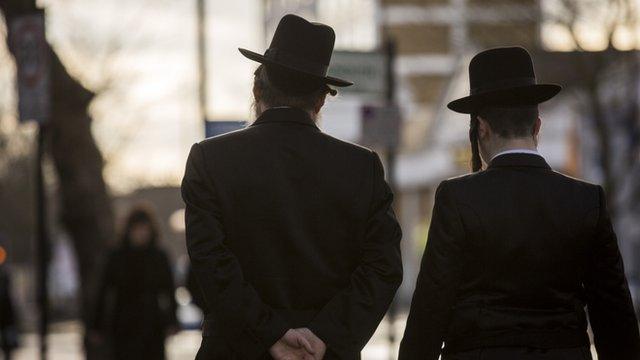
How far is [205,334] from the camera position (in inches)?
218

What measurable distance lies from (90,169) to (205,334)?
1170 centimetres

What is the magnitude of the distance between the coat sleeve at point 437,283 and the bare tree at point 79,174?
11066mm

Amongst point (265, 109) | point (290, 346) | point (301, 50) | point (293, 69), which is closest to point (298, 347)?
point (290, 346)

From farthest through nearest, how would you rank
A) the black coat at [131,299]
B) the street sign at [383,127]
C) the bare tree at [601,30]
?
the bare tree at [601,30] < the street sign at [383,127] < the black coat at [131,299]

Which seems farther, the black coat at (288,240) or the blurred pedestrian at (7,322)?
the blurred pedestrian at (7,322)

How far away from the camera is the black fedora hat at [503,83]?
19.0ft

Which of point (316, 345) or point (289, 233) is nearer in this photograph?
point (316, 345)

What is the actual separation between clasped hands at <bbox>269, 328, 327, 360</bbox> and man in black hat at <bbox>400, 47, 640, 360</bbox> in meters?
0.49

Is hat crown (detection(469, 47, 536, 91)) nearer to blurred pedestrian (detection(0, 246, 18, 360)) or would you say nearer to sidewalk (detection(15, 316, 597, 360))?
sidewalk (detection(15, 316, 597, 360))

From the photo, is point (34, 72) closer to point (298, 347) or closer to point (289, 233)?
point (289, 233)

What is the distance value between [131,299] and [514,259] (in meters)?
7.94

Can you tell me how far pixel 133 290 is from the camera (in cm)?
1311

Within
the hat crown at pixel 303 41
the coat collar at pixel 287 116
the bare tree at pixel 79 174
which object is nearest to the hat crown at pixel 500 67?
the hat crown at pixel 303 41

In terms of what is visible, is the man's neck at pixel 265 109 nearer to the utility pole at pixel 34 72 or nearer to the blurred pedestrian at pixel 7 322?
the utility pole at pixel 34 72
